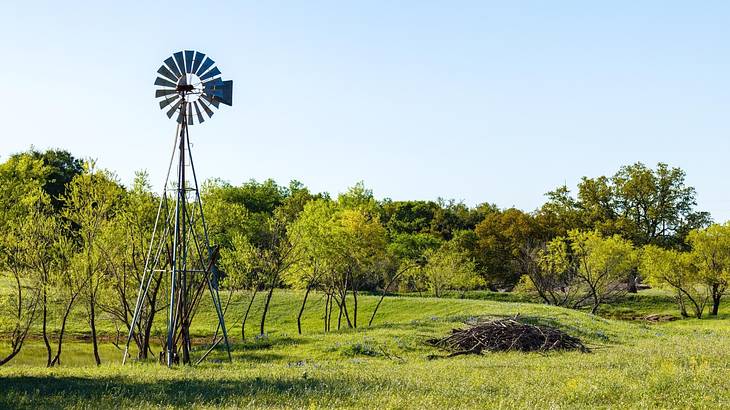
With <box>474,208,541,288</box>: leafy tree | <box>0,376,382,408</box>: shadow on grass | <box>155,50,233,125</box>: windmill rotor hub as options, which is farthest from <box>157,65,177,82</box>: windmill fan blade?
<box>474,208,541,288</box>: leafy tree

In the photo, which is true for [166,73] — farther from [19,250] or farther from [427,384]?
[427,384]

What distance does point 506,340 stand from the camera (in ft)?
99.9

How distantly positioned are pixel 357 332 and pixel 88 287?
15.7m

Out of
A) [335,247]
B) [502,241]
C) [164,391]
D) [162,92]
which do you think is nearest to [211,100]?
[162,92]

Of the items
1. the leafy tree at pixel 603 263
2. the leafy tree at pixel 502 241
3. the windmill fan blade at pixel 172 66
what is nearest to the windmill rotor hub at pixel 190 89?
the windmill fan blade at pixel 172 66

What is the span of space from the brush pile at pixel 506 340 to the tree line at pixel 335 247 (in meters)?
15.0

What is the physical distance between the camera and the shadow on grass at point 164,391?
1391 centimetres

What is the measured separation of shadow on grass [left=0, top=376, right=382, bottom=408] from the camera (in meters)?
13.9

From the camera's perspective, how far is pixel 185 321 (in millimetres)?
28969

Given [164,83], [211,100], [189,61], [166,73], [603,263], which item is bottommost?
[603,263]

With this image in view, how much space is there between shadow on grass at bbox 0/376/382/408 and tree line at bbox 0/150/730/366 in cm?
1579

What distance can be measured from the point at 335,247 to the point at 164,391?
33.2 meters

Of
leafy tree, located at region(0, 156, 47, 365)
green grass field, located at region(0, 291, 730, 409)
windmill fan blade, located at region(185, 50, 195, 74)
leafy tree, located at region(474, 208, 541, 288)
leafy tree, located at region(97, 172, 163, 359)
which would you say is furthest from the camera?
leafy tree, located at region(474, 208, 541, 288)

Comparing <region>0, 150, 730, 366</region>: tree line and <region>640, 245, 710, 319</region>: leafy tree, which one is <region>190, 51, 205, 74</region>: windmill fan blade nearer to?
<region>0, 150, 730, 366</region>: tree line
